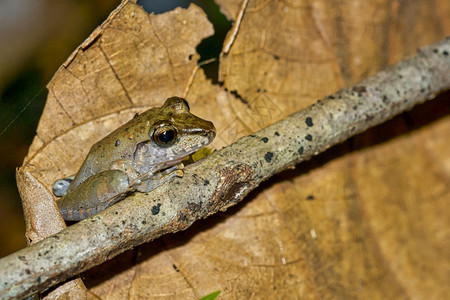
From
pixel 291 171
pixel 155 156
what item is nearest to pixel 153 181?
pixel 155 156

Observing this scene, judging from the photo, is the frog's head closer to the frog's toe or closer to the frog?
the frog

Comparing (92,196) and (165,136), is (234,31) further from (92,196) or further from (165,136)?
(92,196)

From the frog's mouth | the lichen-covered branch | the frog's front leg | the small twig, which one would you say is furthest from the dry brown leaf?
the lichen-covered branch

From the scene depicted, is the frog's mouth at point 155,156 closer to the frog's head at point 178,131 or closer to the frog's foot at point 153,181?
the frog's head at point 178,131

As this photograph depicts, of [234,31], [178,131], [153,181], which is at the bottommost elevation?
[153,181]

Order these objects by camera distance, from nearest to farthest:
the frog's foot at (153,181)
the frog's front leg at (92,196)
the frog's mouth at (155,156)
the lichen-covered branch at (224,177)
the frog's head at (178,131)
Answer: the lichen-covered branch at (224,177) → the frog's foot at (153,181) → the frog's front leg at (92,196) → the frog's head at (178,131) → the frog's mouth at (155,156)

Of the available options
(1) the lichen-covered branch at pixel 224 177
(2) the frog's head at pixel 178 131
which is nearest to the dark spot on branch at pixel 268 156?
(1) the lichen-covered branch at pixel 224 177
